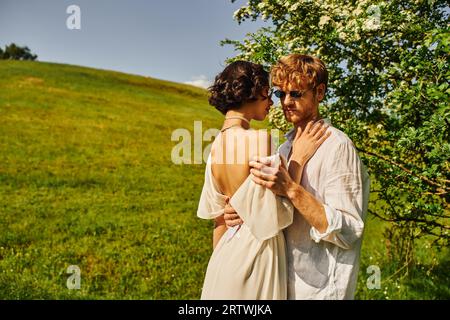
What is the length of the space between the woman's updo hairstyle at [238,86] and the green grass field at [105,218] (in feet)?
7.83

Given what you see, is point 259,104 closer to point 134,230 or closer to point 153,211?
point 134,230

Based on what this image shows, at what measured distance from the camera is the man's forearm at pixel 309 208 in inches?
113

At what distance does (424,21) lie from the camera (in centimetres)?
549

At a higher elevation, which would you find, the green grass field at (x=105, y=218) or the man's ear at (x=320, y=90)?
the man's ear at (x=320, y=90)

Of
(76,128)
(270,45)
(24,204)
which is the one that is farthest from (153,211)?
(76,128)

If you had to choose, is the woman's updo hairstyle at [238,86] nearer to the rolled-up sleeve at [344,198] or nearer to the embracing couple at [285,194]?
the embracing couple at [285,194]

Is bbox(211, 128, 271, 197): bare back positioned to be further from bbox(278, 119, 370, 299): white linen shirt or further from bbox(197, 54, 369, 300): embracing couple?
bbox(278, 119, 370, 299): white linen shirt

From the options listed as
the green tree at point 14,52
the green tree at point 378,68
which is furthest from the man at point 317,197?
the green tree at point 14,52

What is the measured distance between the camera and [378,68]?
601 centimetres

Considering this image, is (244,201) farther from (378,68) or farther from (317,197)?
(378,68)

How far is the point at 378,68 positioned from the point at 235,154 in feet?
12.0

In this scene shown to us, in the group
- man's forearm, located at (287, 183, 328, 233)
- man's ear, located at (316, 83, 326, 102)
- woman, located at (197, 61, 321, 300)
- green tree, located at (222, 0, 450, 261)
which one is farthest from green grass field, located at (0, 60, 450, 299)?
man's forearm, located at (287, 183, 328, 233)

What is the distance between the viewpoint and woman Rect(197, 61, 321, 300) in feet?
10.0

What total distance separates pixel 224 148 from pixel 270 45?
9.25 feet
